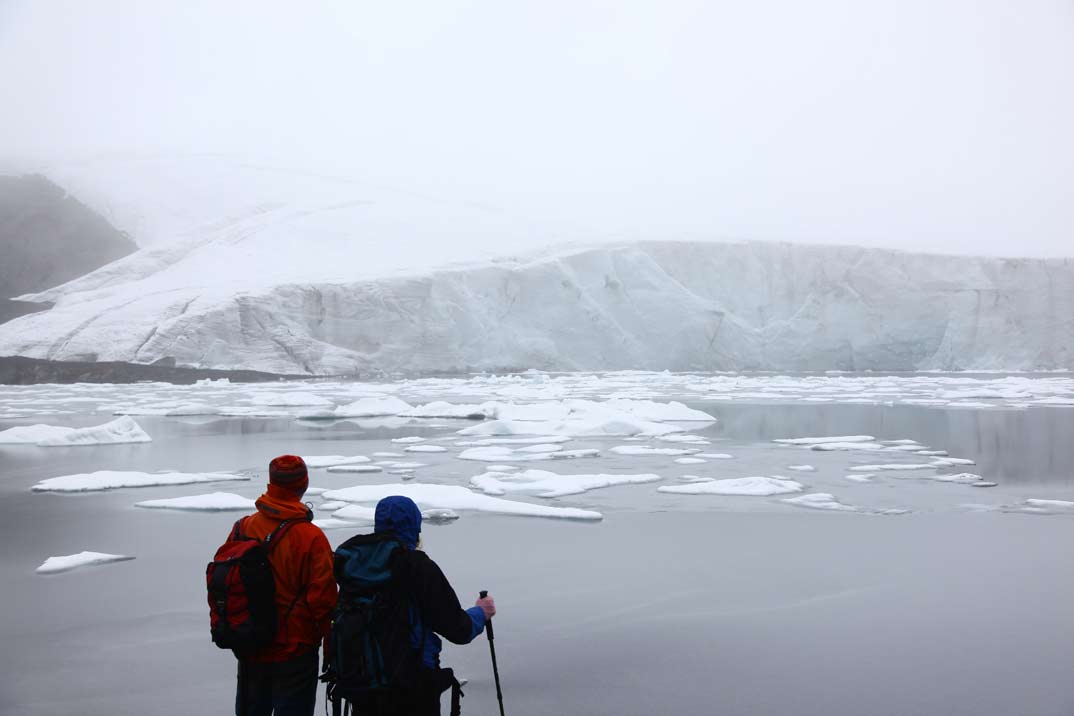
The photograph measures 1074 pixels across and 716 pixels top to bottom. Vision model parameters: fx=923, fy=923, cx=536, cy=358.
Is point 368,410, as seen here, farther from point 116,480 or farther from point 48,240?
point 48,240

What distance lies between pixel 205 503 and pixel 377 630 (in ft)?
19.5

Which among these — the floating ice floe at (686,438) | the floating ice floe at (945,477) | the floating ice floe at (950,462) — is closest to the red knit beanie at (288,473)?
the floating ice floe at (945,477)

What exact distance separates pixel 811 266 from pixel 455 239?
50.2ft

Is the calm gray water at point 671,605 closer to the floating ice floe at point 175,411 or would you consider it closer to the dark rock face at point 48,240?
the floating ice floe at point 175,411

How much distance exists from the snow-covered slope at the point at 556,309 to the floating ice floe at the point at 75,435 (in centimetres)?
1657

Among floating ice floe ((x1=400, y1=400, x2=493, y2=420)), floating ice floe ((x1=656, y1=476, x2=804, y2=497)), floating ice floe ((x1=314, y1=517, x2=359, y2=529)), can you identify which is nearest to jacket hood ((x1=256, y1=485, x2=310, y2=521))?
floating ice floe ((x1=314, y1=517, x2=359, y2=529))

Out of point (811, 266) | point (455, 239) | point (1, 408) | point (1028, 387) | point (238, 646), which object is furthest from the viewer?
point (455, 239)

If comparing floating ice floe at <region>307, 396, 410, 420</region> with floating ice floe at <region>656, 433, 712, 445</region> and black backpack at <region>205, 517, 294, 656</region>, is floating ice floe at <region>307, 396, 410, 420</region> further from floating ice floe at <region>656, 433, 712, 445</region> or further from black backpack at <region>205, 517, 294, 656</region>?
black backpack at <region>205, 517, 294, 656</region>

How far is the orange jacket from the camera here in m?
2.46

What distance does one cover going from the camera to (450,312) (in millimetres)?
33031

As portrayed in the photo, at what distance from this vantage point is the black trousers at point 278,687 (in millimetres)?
2512

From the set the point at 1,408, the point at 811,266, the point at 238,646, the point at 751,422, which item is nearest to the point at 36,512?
the point at 238,646

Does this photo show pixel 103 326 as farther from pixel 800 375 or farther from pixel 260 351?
pixel 800 375

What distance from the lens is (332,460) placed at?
10539 mm
